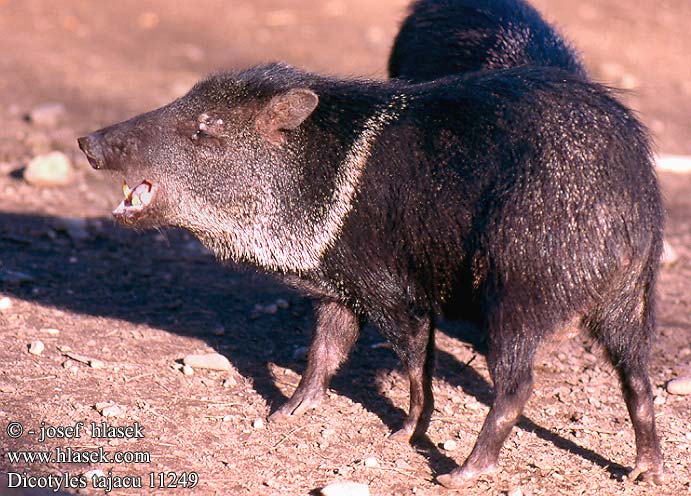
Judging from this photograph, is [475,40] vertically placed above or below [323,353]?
above

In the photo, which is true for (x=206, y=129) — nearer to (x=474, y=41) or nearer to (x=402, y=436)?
(x=402, y=436)

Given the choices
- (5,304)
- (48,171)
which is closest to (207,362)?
(5,304)

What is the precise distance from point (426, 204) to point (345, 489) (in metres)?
1.08

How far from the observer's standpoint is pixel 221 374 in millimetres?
4582

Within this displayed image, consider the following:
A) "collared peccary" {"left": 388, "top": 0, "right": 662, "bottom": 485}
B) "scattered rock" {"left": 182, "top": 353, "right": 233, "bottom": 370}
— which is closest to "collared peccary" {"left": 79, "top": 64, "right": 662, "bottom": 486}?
"scattered rock" {"left": 182, "top": 353, "right": 233, "bottom": 370}

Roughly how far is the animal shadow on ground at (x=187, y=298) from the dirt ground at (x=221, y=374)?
1cm

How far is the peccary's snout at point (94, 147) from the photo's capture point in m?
4.11

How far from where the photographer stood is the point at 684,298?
5746mm

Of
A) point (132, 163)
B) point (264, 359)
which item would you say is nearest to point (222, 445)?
point (264, 359)

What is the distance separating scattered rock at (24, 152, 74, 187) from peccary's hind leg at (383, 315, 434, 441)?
127 inches

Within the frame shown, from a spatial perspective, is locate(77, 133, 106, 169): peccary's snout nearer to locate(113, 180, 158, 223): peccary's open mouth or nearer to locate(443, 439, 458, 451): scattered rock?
locate(113, 180, 158, 223): peccary's open mouth

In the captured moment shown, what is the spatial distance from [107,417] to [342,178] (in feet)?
4.33

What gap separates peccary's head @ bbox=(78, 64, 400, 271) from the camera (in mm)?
4098

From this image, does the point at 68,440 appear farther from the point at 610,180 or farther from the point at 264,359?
the point at 610,180
